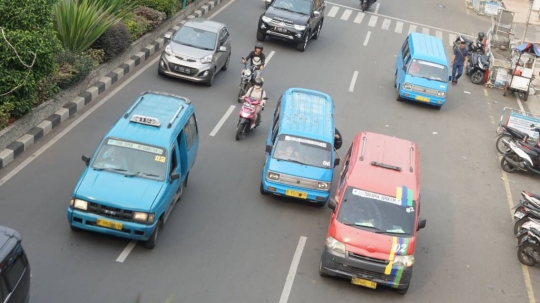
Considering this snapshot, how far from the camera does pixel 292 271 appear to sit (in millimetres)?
13031

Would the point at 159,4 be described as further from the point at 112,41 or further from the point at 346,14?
the point at 346,14

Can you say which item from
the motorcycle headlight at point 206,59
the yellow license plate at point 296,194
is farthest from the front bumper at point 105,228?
the motorcycle headlight at point 206,59

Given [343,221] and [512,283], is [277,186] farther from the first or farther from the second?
[512,283]

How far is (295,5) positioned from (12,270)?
806 inches

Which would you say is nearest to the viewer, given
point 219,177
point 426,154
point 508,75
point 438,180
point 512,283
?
point 512,283

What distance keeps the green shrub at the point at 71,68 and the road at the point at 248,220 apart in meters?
0.89

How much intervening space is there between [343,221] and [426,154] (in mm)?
7464

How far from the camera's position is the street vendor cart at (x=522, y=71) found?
25672 millimetres

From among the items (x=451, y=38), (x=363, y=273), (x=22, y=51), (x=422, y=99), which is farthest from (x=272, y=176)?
(x=451, y=38)

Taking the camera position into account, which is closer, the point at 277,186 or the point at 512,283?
the point at 512,283

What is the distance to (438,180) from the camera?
59.5ft

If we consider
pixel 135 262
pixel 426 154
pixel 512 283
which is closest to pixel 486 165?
pixel 426 154

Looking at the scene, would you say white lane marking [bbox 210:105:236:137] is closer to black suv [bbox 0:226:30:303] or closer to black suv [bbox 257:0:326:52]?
black suv [bbox 257:0:326:52]

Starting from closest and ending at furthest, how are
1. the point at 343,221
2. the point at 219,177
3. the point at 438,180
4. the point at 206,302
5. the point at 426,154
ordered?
the point at 206,302
the point at 343,221
the point at 219,177
the point at 438,180
the point at 426,154
